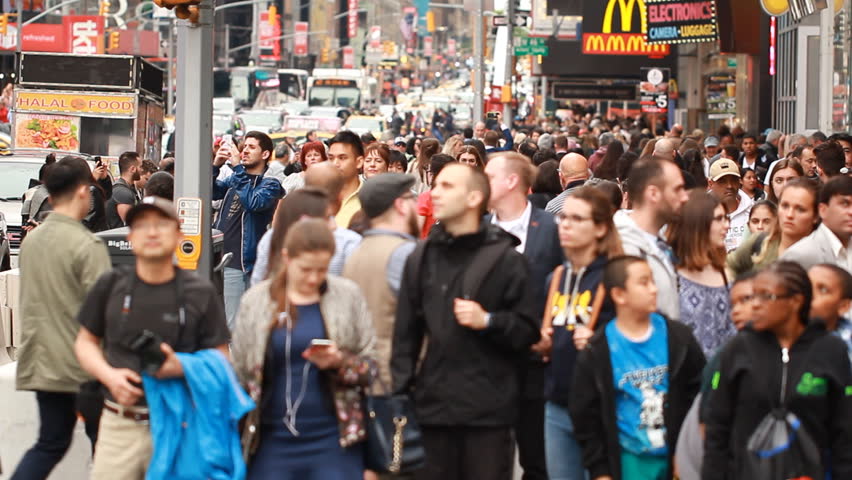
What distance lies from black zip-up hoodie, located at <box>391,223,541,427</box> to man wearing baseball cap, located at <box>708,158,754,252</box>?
5.58m

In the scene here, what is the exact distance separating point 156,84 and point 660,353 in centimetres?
2572

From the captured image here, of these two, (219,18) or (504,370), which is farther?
(219,18)

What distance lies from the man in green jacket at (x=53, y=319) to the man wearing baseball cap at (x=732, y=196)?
605 centimetres

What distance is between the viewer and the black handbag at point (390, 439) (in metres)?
6.16

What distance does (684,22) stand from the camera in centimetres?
2802

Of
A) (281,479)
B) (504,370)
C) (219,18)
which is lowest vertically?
(281,479)

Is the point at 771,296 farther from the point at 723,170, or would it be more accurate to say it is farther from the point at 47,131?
the point at 47,131

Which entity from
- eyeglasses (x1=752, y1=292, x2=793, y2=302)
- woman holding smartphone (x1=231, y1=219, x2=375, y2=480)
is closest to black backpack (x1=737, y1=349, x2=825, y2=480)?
eyeglasses (x1=752, y1=292, x2=793, y2=302)

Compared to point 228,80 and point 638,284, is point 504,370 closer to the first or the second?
point 638,284

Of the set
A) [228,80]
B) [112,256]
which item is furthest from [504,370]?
[228,80]

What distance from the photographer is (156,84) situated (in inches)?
1219

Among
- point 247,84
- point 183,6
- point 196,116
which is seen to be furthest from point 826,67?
point 247,84

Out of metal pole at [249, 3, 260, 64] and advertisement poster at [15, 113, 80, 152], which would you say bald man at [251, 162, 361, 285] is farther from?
metal pole at [249, 3, 260, 64]

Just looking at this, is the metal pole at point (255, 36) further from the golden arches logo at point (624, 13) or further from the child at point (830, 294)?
the child at point (830, 294)
